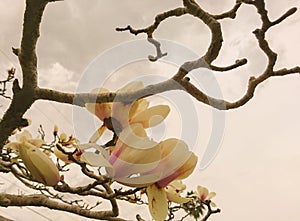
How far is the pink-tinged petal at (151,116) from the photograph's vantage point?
0.35 m

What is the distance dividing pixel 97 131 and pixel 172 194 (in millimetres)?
89

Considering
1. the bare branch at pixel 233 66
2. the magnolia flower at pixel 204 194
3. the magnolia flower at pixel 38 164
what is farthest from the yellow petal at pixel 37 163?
the magnolia flower at pixel 204 194

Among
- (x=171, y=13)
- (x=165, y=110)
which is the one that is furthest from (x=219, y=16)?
(x=165, y=110)

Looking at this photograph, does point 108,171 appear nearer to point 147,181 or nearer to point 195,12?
point 147,181

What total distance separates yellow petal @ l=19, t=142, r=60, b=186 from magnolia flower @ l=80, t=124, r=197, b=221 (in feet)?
0.10

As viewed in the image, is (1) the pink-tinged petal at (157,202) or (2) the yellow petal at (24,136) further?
(2) the yellow petal at (24,136)

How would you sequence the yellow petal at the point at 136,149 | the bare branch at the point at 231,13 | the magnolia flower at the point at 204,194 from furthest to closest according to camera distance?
1. the magnolia flower at the point at 204,194
2. the bare branch at the point at 231,13
3. the yellow petal at the point at 136,149

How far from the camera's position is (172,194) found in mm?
372

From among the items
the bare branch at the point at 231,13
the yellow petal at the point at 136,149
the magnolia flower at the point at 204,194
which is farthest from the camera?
the magnolia flower at the point at 204,194

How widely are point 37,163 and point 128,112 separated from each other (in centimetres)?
8

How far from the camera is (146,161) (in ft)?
1.05

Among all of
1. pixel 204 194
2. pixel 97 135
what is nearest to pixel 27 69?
pixel 97 135

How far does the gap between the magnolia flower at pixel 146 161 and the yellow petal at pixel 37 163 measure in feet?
0.10

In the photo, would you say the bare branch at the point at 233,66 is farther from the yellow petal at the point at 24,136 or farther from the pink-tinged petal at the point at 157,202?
the yellow petal at the point at 24,136
